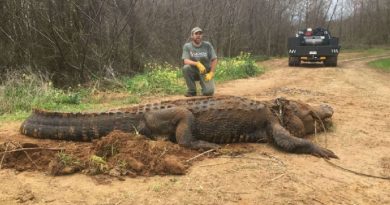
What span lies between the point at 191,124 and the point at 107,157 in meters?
1.23

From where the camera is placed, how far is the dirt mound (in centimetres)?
492

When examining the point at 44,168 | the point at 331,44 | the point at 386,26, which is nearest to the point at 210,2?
the point at 331,44

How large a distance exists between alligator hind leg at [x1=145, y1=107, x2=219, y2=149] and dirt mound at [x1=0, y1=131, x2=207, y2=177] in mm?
298

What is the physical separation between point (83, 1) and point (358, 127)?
845 centimetres

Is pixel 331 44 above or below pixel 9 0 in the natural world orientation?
below

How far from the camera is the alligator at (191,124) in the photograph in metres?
5.96

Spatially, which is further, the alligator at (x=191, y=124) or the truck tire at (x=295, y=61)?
the truck tire at (x=295, y=61)

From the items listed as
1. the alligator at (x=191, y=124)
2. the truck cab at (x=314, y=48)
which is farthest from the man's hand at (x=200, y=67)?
the truck cab at (x=314, y=48)

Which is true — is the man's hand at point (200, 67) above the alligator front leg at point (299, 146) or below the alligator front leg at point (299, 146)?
above

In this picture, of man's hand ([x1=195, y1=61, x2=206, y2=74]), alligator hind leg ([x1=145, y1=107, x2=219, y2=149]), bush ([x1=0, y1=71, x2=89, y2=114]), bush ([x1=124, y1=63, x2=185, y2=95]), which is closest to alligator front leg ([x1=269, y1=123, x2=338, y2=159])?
alligator hind leg ([x1=145, y1=107, x2=219, y2=149])

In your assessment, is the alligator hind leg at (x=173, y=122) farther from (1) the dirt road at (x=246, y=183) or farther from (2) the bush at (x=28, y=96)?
(2) the bush at (x=28, y=96)

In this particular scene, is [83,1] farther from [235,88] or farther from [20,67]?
[235,88]

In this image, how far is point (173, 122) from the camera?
5.99m

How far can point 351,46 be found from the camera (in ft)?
144
